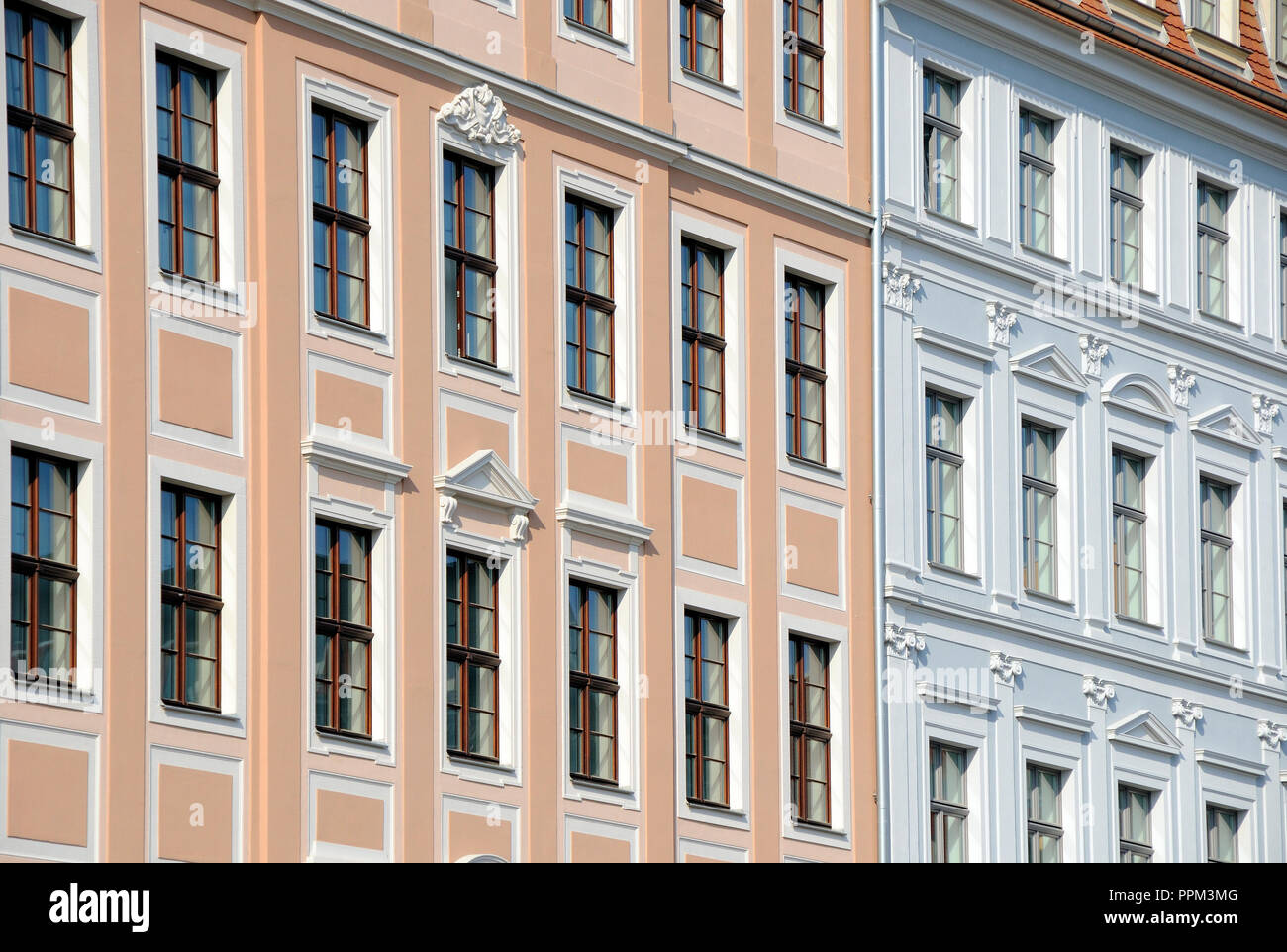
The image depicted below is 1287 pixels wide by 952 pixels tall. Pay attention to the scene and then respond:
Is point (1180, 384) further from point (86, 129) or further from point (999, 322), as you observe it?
point (86, 129)

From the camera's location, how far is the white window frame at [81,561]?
88.6ft

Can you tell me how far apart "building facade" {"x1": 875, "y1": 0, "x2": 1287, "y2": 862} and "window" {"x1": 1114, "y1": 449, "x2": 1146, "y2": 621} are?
1.7 inches

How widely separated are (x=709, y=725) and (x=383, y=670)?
4557mm

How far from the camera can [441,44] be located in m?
31.8

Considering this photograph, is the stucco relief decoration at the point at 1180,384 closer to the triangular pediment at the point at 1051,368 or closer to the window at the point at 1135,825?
the triangular pediment at the point at 1051,368

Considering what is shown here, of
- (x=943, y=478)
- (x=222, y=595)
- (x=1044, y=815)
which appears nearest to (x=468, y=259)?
(x=222, y=595)

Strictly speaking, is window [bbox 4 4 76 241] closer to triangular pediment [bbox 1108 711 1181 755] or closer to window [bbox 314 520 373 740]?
window [bbox 314 520 373 740]

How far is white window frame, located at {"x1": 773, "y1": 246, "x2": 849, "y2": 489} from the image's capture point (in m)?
34.8

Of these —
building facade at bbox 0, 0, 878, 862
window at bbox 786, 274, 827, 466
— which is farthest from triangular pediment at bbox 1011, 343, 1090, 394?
window at bbox 786, 274, 827, 466

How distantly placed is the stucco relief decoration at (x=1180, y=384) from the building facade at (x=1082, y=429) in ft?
0.17

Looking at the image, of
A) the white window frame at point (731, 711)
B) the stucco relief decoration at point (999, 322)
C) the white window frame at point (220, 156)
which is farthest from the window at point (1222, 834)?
the white window frame at point (220, 156)

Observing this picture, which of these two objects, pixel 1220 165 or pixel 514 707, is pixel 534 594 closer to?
pixel 514 707
